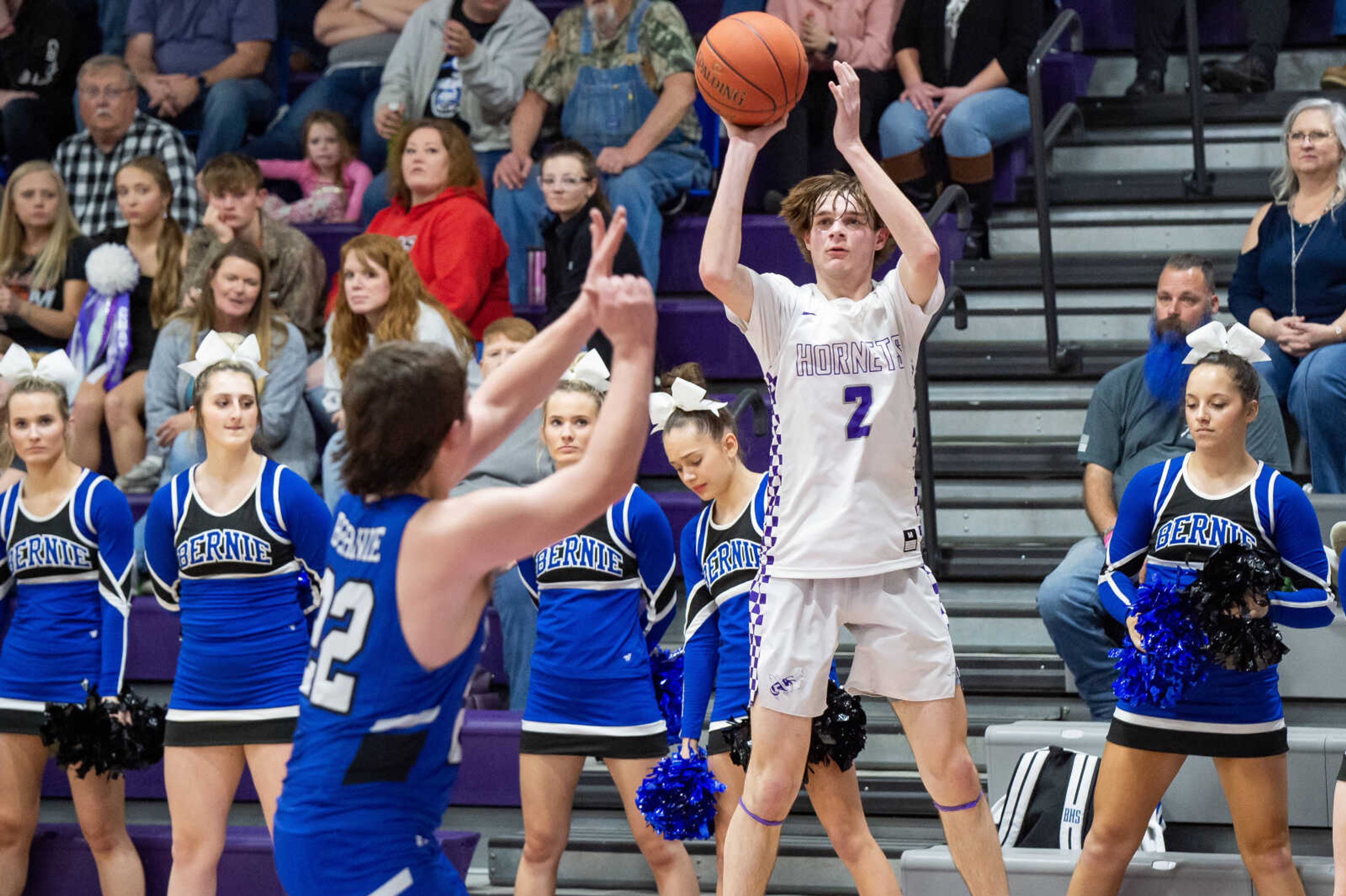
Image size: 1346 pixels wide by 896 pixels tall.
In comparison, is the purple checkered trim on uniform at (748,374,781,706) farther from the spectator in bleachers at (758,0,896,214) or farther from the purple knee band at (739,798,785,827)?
the spectator in bleachers at (758,0,896,214)

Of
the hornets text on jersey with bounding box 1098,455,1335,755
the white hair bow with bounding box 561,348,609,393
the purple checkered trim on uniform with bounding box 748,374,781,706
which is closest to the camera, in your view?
the purple checkered trim on uniform with bounding box 748,374,781,706

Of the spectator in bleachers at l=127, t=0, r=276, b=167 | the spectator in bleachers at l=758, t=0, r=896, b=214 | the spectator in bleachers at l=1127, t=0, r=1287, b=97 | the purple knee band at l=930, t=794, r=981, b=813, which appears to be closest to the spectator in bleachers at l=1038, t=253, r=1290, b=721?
the purple knee band at l=930, t=794, r=981, b=813

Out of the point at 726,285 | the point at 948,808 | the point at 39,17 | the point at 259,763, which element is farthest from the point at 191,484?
the point at 39,17

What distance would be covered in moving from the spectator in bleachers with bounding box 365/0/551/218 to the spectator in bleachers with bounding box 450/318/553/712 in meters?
1.93

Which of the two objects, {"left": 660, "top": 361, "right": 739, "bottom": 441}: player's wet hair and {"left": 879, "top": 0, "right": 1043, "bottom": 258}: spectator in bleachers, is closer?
{"left": 660, "top": 361, "right": 739, "bottom": 441}: player's wet hair

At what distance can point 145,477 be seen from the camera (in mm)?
7211

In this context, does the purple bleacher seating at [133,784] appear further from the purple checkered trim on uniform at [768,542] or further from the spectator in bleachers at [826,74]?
the spectator in bleachers at [826,74]

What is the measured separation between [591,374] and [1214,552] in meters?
1.97

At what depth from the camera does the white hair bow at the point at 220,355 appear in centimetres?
548

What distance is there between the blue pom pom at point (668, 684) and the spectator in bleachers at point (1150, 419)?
4.17 feet

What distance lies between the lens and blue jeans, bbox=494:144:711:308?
7414 millimetres

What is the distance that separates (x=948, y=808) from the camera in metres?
4.28

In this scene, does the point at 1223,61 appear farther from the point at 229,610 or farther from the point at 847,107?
the point at 229,610

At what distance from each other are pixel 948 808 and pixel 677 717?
1450mm
